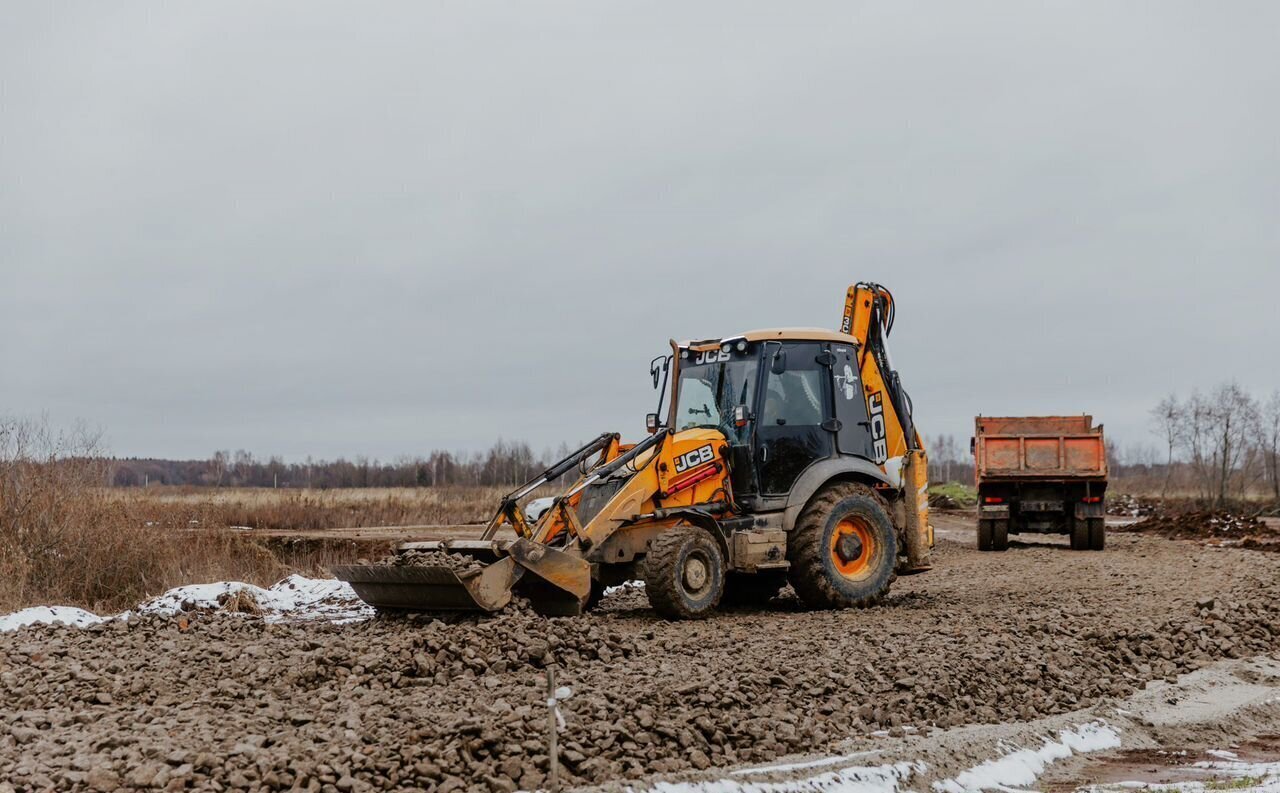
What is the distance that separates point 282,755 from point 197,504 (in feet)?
61.9

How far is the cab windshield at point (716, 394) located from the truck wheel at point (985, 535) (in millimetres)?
11168

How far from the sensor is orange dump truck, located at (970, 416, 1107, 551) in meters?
21.4

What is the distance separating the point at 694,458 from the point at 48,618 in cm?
666

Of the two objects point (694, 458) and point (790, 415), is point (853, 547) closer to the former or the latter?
point (790, 415)

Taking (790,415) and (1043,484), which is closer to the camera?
(790,415)

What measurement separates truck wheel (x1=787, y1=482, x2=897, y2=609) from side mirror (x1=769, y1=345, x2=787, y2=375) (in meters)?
1.27

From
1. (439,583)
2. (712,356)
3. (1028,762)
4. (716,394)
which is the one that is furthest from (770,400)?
(1028,762)

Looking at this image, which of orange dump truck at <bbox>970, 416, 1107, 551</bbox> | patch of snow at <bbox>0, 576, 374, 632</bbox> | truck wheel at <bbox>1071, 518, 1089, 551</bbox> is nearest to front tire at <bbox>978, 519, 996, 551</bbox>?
orange dump truck at <bbox>970, 416, 1107, 551</bbox>

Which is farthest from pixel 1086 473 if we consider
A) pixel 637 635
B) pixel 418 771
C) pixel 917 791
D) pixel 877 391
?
pixel 418 771

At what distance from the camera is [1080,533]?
70.8 ft

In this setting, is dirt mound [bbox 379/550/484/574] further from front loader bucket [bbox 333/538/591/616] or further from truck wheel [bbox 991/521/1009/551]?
truck wheel [bbox 991/521/1009/551]

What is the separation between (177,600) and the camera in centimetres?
1379

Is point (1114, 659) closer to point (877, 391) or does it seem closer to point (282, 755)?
point (877, 391)

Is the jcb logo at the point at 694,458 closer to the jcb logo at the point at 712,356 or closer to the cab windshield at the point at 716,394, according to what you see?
the cab windshield at the point at 716,394
